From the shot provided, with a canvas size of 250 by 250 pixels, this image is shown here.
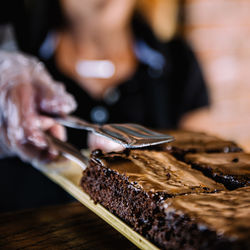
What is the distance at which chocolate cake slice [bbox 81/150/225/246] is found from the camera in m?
0.92

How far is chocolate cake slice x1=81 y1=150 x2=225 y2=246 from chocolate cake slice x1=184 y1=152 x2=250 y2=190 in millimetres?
55

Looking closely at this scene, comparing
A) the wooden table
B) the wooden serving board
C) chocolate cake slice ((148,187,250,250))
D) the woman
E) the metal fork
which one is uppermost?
the woman

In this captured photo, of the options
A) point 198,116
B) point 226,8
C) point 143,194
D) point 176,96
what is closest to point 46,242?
point 143,194

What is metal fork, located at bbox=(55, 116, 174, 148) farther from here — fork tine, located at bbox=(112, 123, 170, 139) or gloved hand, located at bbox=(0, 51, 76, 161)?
gloved hand, located at bbox=(0, 51, 76, 161)

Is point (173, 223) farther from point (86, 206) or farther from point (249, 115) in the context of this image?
point (249, 115)

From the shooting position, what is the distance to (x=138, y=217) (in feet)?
3.12

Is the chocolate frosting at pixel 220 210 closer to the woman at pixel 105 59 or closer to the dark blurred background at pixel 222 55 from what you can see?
the woman at pixel 105 59

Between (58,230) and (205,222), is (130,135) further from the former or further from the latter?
(205,222)

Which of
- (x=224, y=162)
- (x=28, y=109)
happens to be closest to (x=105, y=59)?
(x=28, y=109)

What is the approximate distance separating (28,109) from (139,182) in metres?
0.85

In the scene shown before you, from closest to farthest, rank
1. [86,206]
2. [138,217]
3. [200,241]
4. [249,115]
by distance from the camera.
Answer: [200,241], [138,217], [86,206], [249,115]

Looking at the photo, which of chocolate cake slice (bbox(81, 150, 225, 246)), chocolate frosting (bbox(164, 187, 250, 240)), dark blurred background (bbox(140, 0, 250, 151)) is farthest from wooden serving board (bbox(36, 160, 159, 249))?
dark blurred background (bbox(140, 0, 250, 151))

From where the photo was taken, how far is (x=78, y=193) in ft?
3.99

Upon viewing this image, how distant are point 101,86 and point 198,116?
140cm
